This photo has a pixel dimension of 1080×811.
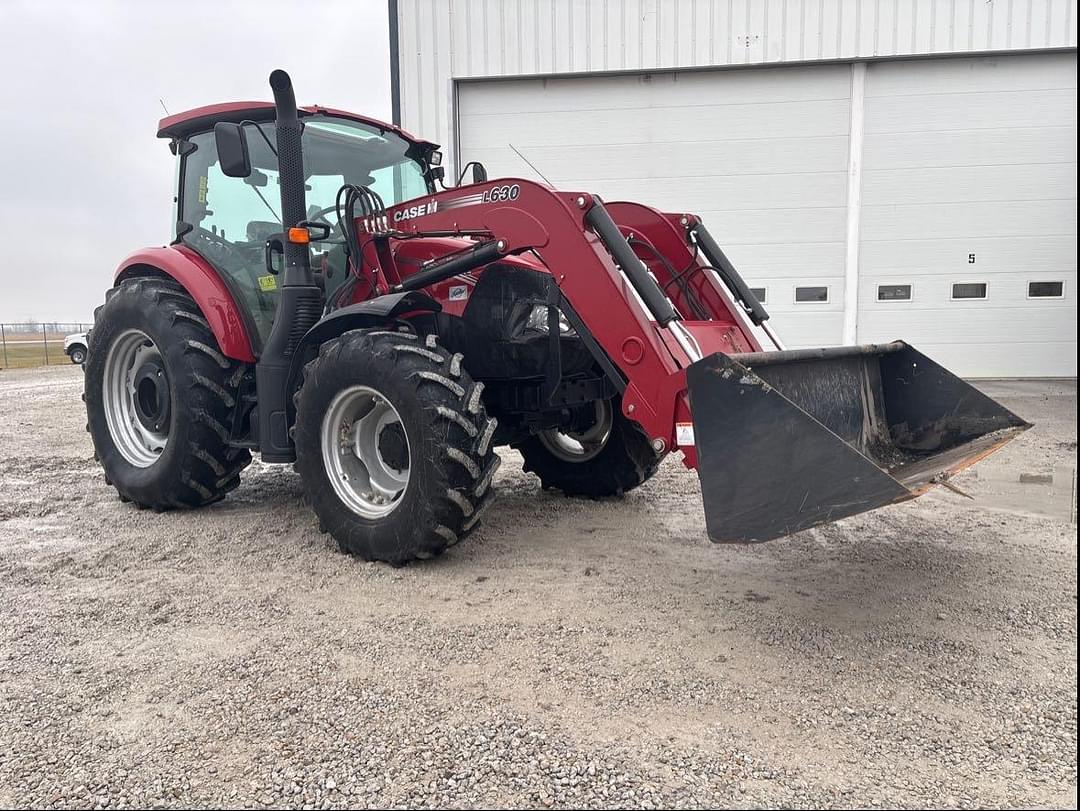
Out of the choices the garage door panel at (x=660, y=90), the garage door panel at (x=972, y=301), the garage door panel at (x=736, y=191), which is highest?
the garage door panel at (x=660, y=90)

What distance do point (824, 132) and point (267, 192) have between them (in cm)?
895

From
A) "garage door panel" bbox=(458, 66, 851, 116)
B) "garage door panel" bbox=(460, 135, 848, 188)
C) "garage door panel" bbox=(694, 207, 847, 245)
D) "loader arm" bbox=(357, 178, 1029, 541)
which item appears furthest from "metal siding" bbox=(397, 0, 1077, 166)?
"loader arm" bbox=(357, 178, 1029, 541)

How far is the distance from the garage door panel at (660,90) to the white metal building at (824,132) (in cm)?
2

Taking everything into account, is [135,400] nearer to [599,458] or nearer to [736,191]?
[599,458]

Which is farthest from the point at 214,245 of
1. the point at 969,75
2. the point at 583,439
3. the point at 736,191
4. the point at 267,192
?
the point at 969,75

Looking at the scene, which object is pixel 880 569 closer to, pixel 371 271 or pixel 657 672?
pixel 657 672

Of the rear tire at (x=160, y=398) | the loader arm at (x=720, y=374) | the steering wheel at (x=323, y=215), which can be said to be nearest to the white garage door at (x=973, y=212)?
the loader arm at (x=720, y=374)

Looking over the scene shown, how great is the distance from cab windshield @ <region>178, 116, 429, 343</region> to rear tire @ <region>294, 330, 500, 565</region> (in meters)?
0.98

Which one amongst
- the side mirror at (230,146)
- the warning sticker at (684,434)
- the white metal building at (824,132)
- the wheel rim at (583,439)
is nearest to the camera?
the warning sticker at (684,434)

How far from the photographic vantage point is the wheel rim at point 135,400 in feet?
16.3

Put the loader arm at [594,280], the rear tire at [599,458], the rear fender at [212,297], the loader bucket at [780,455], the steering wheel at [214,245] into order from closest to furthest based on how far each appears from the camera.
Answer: the loader bucket at [780,455] → the loader arm at [594,280] → the rear fender at [212,297] → the steering wheel at [214,245] → the rear tire at [599,458]

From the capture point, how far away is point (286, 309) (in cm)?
430

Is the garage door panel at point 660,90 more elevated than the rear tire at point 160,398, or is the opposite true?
the garage door panel at point 660,90

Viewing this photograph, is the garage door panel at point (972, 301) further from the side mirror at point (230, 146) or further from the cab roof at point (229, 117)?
the side mirror at point (230, 146)
